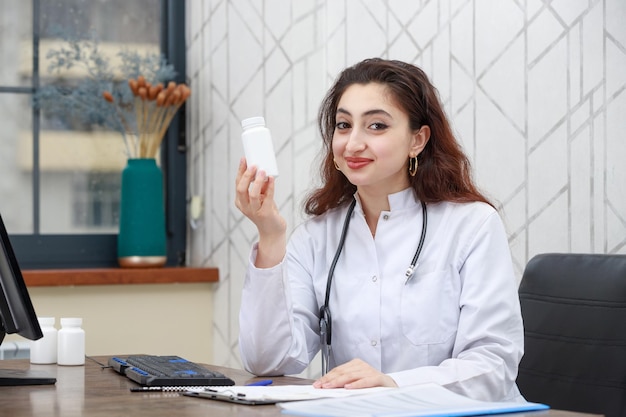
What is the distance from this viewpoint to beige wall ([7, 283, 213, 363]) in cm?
339

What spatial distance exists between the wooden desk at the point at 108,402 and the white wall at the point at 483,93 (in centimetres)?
87

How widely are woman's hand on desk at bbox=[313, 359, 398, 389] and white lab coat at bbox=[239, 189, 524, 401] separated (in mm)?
219

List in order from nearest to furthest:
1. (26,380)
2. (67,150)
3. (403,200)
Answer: (26,380) → (403,200) → (67,150)

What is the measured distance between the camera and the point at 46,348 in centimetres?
207

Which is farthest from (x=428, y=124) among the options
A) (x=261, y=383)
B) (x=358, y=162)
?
(x=261, y=383)

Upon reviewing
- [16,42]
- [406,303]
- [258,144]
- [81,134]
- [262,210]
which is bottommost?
[406,303]

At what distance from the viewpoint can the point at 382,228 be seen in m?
2.10

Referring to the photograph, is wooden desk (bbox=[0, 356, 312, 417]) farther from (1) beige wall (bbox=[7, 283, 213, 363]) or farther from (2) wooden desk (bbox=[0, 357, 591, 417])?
(1) beige wall (bbox=[7, 283, 213, 363])

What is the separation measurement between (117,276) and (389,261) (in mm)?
1610

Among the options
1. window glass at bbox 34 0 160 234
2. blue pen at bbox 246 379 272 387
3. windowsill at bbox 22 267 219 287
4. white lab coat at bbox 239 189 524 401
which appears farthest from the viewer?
window glass at bbox 34 0 160 234

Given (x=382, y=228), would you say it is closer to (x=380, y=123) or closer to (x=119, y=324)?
(x=380, y=123)

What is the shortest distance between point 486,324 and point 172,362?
0.59m

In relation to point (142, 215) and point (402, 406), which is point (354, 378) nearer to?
point (402, 406)

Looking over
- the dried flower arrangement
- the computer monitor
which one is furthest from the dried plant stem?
the computer monitor
